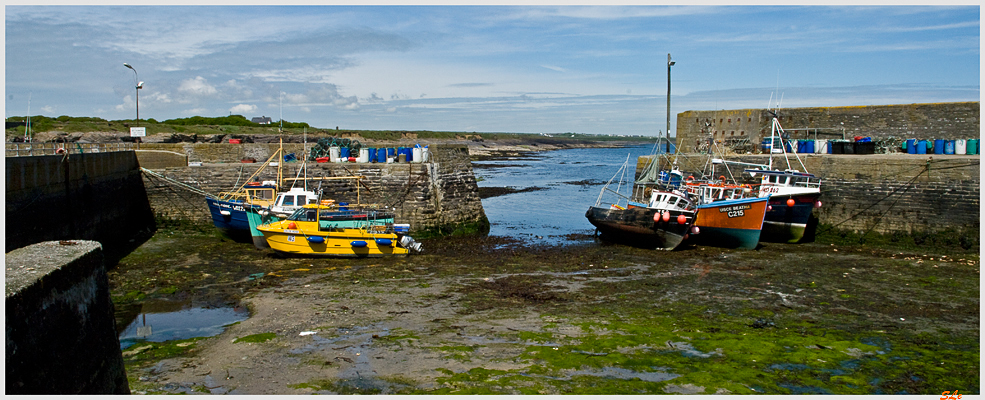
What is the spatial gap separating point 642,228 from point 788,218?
178 inches

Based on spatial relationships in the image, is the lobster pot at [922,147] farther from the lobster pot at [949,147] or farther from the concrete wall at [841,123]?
the concrete wall at [841,123]

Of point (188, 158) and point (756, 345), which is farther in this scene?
point (188, 158)

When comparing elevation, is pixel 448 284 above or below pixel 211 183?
below

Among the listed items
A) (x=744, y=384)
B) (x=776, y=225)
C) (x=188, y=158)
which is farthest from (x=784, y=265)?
(x=188, y=158)

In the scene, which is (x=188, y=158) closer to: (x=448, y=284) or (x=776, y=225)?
(x=448, y=284)

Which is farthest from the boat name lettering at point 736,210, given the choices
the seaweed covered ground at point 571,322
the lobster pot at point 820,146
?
the lobster pot at point 820,146

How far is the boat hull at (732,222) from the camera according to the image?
57.7ft

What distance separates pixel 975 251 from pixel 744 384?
1426cm

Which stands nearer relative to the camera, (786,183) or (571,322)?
(571,322)

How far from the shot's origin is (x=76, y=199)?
57.0 feet

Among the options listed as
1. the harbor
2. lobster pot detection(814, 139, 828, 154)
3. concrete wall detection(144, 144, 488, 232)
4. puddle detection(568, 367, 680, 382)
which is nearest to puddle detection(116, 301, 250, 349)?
the harbor

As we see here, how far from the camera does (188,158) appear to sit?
24.7 m

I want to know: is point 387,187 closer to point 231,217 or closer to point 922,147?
point 231,217

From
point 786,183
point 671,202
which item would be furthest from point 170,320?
point 786,183
